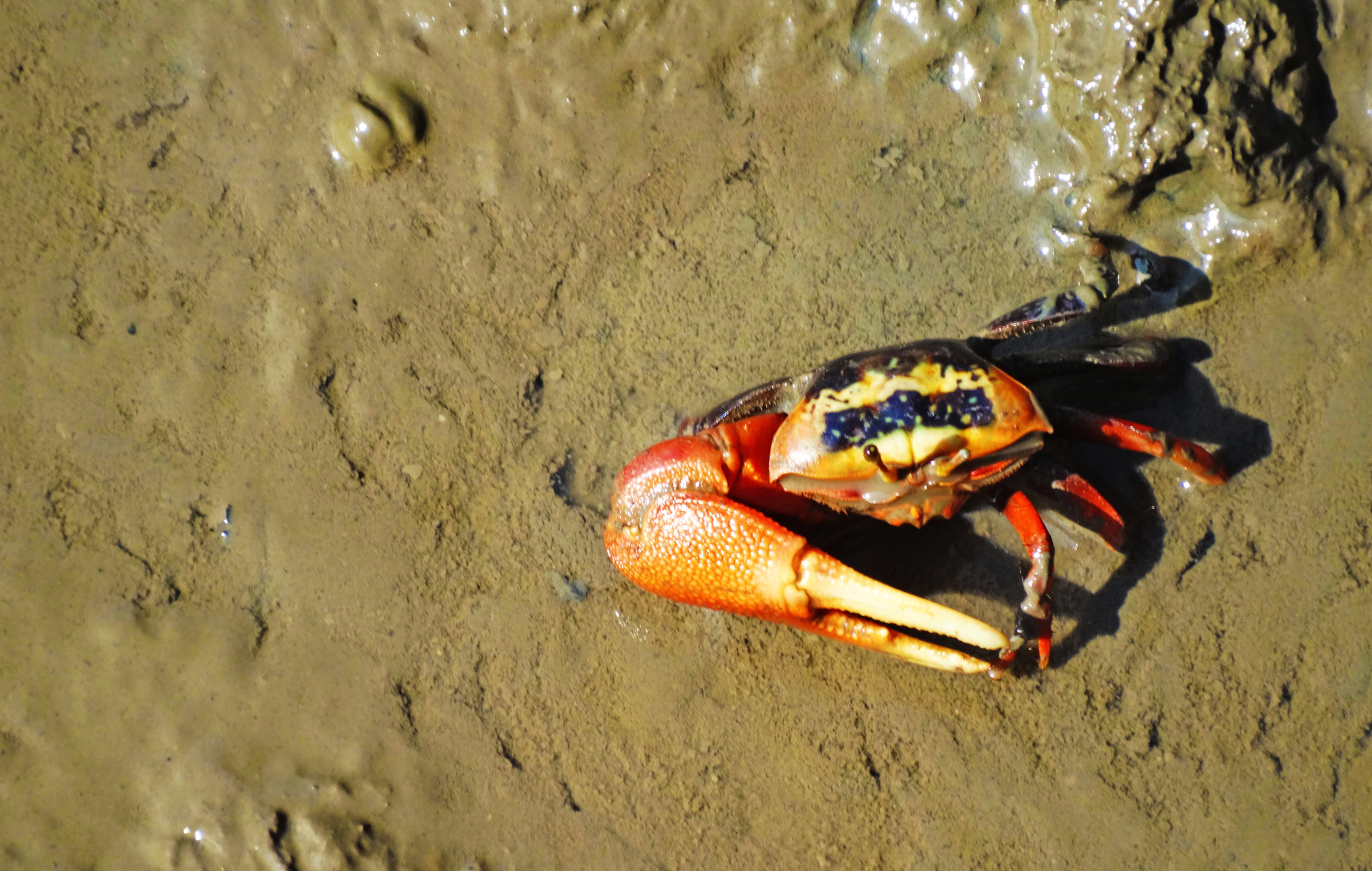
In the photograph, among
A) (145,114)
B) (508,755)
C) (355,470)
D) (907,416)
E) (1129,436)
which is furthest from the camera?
(145,114)

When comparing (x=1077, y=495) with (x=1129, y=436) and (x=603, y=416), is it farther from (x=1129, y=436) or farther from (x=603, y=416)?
(x=603, y=416)

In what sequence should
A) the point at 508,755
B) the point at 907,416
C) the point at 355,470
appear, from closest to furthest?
the point at 907,416, the point at 508,755, the point at 355,470

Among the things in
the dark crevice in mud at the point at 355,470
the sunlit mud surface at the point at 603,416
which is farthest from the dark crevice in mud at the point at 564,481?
the dark crevice in mud at the point at 355,470

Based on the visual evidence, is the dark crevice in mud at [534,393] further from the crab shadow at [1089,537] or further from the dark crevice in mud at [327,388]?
the crab shadow at [1089,537]

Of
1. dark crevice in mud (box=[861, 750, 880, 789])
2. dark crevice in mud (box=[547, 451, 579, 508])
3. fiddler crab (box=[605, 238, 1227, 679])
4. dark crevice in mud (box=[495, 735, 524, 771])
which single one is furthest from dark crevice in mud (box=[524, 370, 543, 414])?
dark crevice in mud (box=[861, 750, 880, 789])

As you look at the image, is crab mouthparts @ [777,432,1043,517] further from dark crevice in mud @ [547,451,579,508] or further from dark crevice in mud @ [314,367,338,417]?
dark crevice in mud @ [314,367,338,417]

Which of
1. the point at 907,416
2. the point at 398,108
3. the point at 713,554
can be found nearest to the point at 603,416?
the point at 713,554
